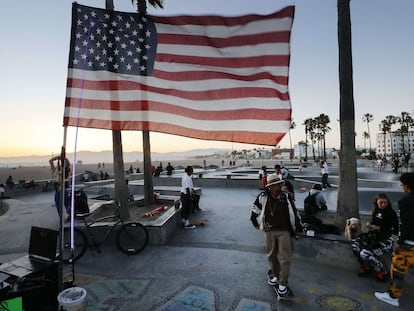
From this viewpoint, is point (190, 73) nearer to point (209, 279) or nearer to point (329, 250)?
point (209, 279)

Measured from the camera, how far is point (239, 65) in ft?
15.3

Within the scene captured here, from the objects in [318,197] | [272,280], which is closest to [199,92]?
[272,280]

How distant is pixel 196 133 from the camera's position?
4625 millimetres

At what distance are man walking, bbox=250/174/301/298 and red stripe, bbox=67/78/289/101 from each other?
1.55 m

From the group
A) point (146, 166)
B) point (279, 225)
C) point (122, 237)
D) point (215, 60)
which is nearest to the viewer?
point (279, 225)

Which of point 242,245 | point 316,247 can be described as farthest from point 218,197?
point 316,247

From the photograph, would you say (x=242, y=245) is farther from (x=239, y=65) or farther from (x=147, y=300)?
(x=239, y=65)

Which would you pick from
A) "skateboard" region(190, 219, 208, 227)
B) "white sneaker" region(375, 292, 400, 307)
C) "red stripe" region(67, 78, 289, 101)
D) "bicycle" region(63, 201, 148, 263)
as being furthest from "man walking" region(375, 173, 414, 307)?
"skateboard" region(190, 219, 208, 227)

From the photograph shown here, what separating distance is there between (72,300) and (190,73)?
13.0 feet

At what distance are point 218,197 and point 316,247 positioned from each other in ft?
30.6

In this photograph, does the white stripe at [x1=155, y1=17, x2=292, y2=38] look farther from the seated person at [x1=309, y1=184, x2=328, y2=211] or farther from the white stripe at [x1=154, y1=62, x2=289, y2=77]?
the seated person at [x1=309, y1=184, x2=328, y2=211]

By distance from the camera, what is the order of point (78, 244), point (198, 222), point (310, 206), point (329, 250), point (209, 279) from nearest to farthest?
point (209, 279) → point (329, 250) → point (78, 244) → point (310, 206) → point (198, 222)

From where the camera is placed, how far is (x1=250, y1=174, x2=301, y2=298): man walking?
422cm

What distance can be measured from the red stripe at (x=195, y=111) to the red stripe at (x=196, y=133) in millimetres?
261
